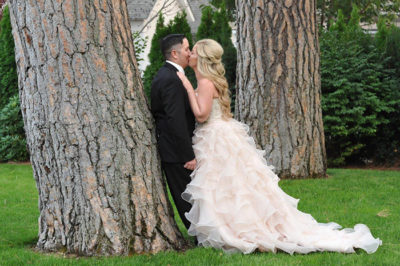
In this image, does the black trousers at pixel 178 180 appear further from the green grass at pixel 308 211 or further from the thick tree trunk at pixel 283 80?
the thick tree trunk at pixel 283 80

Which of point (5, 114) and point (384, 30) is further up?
point (384, 30)


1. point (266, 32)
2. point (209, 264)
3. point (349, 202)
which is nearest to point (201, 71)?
point (209, 264)

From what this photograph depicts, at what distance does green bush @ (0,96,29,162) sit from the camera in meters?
11.8

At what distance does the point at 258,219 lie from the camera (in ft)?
15.2

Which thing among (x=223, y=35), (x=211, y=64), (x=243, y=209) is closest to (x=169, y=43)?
(x=211, y=64)

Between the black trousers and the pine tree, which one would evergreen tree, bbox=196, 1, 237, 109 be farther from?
the black trousers

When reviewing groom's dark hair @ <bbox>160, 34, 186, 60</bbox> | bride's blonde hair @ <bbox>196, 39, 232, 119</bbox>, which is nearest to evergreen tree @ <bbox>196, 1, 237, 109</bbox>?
bride's blonde hair @ <bbox>196, 39, 232, 119</bbox>

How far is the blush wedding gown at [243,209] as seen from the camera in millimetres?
4512

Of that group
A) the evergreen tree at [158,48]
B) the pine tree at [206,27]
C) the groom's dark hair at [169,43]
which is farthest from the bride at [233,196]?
the pine tree at [206,27]

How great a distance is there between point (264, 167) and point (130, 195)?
134cm

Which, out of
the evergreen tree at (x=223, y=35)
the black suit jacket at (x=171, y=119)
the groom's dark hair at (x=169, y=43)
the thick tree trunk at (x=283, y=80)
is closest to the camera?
Result: the black suit jacket at (x=171, y=119)

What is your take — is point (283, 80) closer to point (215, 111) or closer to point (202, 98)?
point (215, 111)

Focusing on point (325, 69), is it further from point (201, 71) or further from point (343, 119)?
point (201, 71)

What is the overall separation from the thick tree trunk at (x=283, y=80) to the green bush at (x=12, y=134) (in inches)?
232
